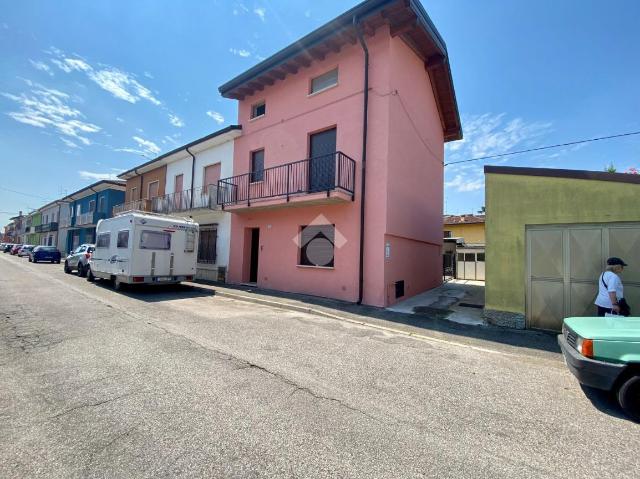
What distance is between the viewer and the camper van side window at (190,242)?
12.1 metres

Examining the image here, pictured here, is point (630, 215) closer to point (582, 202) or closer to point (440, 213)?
point (582, 202)

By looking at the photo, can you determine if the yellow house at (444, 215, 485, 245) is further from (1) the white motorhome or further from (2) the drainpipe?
(1) the white motorhome

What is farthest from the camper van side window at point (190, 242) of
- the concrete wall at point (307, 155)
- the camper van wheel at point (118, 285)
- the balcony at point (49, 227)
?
the balcony at point (49, 227)

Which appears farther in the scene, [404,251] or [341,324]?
[404,251]

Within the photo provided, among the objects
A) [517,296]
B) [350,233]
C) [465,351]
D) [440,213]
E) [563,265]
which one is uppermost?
[440,213]

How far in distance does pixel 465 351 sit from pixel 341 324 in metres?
2.76

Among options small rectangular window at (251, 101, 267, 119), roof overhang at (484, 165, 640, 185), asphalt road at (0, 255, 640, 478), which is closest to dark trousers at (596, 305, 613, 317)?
asphalt road at (0, 255, 640, 478)

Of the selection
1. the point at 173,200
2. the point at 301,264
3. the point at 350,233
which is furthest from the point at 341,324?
the point at 173,200

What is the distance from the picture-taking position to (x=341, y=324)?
294 inches

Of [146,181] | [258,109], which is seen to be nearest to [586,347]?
[258,109]

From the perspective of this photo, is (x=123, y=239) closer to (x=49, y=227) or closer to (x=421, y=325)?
(x=421, y=325)

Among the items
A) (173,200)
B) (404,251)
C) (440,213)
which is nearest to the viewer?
(404,251)

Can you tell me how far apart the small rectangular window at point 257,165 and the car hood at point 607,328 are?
37.2 feet

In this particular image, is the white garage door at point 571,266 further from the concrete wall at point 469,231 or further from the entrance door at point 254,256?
the concrete wall at point 469,231
